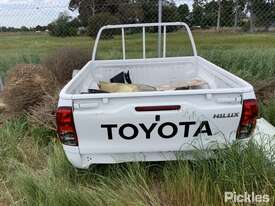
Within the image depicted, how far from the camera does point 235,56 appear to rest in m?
8.80

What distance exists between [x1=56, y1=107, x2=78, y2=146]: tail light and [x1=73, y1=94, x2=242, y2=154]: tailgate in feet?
0.14

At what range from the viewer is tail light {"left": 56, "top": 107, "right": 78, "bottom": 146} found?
3.35m

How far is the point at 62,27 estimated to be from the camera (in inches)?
355

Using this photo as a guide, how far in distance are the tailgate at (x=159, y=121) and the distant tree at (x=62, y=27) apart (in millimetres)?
5704

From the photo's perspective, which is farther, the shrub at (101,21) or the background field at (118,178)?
the shrub at (101,21)

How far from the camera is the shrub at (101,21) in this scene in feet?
29.2

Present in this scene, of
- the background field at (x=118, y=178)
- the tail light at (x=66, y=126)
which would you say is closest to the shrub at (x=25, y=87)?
the background field at (x=118, y=178)

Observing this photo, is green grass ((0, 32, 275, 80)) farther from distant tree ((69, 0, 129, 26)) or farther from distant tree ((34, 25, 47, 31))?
distant tree ((69, 0, 129, 26))

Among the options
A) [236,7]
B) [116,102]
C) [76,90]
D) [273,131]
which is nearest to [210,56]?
[236,7]

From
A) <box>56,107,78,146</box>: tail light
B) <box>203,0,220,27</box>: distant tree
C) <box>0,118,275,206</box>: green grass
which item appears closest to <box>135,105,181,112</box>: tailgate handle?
<box>0,118,275,206</box>: green grass

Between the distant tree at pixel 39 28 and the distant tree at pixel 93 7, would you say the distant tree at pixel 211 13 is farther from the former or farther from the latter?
the distant tree at pixel 39 28

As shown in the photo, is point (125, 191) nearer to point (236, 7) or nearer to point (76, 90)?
point (76, 90)

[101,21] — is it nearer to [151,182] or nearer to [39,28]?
[39,28]

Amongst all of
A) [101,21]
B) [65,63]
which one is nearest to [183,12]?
[101,21]
